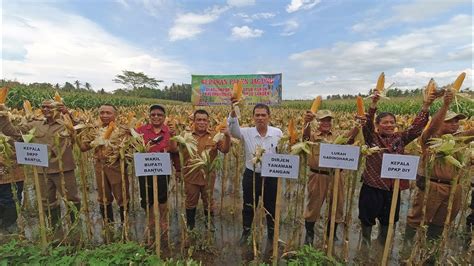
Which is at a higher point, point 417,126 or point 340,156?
point 417,126

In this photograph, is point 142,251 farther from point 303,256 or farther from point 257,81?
point 257,81

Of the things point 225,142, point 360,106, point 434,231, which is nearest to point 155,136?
point 225,142

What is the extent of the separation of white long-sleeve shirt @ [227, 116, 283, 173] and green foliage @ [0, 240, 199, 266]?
156cm

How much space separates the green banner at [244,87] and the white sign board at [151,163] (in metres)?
9.60

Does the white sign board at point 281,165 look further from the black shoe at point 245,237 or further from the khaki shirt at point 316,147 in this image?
the black shoe at point 245,237

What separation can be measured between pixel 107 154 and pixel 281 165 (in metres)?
2.27

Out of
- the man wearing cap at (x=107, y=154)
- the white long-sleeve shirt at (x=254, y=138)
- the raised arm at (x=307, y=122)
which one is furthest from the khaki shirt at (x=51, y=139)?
the raised arm at (x=307, y=122)

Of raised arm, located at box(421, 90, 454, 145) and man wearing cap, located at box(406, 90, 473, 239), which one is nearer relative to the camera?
raised arm, located at box(421, 90, 454, 145)

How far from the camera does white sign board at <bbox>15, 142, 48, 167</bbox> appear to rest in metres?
3.25

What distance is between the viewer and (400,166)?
285cm

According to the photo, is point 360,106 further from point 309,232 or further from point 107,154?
point 107,154

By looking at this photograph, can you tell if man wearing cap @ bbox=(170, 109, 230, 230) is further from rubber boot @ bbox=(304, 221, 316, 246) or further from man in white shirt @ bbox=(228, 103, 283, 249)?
rubber boot @ bbox=(304, 221, 316, 246)

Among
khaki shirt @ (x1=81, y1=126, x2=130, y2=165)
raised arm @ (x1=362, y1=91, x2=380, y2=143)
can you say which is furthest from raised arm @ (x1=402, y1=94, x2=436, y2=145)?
khaki shirt @ (x1=81, y1=126, x2=130, y2=165)

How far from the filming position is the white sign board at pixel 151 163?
3100mm
